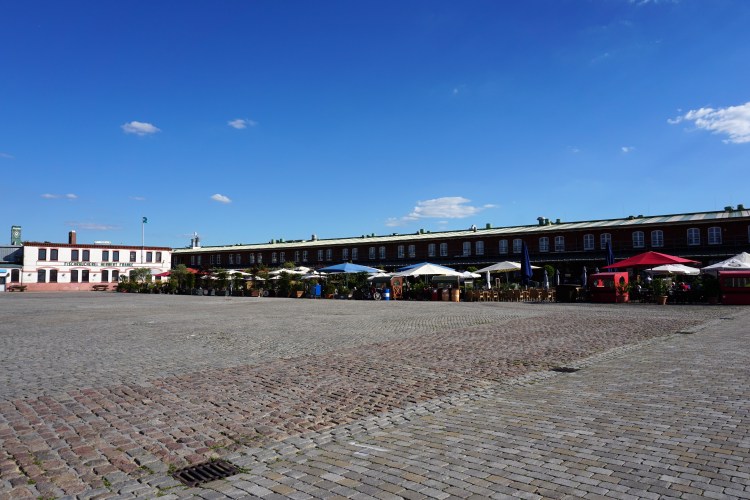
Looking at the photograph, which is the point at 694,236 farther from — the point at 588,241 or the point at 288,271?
the point at 288,271

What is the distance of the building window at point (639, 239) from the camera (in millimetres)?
40603

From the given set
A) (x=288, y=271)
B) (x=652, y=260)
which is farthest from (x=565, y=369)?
(x=288, y=271)

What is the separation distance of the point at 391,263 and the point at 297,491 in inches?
1995

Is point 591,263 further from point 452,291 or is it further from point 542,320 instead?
point 542,320

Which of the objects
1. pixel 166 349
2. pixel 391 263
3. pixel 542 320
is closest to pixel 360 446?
pixel 166 349

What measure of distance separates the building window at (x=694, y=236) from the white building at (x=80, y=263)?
5205cm

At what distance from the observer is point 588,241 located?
4319 centimetres

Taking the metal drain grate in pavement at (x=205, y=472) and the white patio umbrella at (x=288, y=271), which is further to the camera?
→ the white patio umbrella at (x=288, y=271)

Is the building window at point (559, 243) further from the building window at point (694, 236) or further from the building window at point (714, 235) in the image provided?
the building window at point (714, 235)

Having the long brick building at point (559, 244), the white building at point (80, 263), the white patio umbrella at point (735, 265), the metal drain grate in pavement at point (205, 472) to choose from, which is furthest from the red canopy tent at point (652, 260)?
the white building at point (80, 263)

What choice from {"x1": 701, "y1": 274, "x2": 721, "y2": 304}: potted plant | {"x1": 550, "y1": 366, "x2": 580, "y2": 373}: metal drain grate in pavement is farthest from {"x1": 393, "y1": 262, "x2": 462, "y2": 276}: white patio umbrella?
{"x1": 550, "y1": 366, "x2": 580, "y2": 373}: metal drain grate in pavement

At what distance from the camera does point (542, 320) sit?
1686 cm

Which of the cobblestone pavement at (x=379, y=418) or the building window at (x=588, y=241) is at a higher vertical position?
the building window at (x=588, y=241)

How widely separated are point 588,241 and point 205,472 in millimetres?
43311
